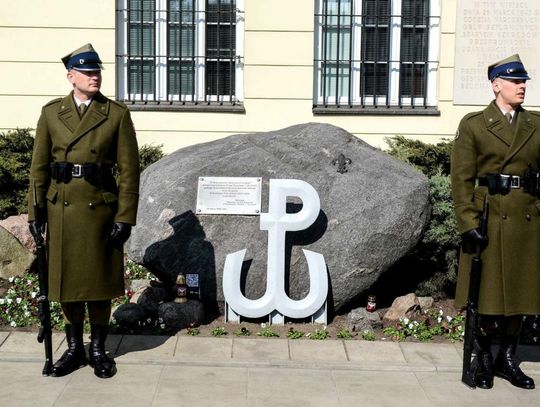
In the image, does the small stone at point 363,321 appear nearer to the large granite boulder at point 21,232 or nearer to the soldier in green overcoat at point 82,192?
the soldier in green overcoat at point 82,192

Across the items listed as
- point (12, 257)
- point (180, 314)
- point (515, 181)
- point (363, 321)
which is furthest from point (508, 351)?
point (12, 257)

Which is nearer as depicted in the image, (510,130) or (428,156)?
(510,130)

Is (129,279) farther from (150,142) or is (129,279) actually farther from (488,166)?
(488,166)

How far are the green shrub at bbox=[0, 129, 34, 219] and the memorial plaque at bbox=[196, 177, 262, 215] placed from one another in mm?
3030

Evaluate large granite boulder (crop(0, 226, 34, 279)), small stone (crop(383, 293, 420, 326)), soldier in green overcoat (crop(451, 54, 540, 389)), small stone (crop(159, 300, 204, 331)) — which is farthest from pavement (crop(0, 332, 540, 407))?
large granite boulder (crop(0, 226, 34, 279))

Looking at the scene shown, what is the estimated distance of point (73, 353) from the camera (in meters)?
6.16

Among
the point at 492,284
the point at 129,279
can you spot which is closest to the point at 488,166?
the point at 492,284

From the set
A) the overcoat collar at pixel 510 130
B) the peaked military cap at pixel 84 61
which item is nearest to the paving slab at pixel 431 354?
the overcoat collar at pixel 510 130

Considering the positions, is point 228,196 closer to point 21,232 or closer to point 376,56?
point 21,232

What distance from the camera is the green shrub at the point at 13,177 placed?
31.6ft

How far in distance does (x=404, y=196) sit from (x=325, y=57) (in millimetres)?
4189

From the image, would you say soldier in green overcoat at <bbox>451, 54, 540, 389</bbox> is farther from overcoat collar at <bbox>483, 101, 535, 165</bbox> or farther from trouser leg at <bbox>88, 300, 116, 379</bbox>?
trouser leg at <bbox>88, 300, 116, 379</bbox>

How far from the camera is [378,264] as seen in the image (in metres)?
7.29

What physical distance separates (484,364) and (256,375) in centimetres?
158
